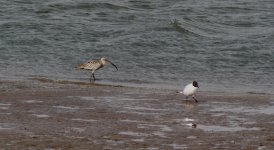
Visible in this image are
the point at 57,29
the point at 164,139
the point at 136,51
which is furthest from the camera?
the point at 57,29

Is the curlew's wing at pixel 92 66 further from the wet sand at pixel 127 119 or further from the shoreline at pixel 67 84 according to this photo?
the wet sand at pixel 127 119

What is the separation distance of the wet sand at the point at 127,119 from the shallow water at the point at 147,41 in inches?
101

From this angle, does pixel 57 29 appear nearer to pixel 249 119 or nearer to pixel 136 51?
pixel 136 51

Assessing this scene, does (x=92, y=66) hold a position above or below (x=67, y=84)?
above

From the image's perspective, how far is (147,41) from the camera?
26281 mm

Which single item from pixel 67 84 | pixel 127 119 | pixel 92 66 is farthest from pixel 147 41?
pixel 127 119

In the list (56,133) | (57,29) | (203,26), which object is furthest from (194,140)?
(203,26)

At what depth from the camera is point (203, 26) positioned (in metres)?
30.3

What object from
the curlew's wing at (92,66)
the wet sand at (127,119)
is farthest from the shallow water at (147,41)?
the wet sand at (127,119)

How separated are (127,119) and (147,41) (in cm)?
1438

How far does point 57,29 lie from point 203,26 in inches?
227

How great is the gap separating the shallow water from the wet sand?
8.46ft

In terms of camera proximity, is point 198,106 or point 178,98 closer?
point 198,106

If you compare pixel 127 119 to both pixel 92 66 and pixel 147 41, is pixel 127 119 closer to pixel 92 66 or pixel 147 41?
pixel 92 66
